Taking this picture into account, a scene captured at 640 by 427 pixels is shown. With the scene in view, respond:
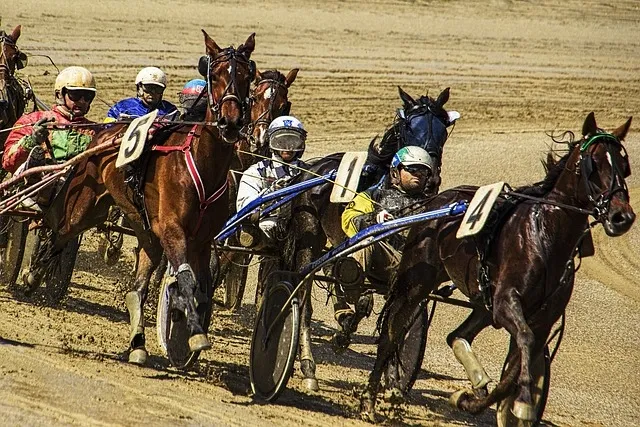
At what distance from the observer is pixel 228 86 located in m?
7.84

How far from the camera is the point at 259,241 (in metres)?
9.16

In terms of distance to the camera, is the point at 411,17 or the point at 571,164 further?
the point at 411,17

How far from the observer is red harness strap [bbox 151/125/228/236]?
805cm

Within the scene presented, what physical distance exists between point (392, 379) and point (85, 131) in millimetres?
3086

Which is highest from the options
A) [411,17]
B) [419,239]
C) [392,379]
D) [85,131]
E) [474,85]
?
[411,17]

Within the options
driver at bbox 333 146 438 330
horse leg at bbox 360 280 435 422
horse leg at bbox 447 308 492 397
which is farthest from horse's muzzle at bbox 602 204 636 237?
driver at bbox 333 146 438 330

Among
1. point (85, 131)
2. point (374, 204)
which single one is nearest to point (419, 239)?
point (374, 204)

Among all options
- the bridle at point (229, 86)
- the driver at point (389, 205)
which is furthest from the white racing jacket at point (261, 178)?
the bridle at point (229, 86)

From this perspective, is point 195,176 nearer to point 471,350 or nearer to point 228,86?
point 228,86

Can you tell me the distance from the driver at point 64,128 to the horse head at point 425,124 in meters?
2.33

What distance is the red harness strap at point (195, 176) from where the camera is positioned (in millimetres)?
8047

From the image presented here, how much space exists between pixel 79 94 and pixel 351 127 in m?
10.3

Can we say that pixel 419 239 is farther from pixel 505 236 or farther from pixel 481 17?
pixel 481 17

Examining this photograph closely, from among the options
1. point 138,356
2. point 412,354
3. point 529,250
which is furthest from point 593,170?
point 138,356
